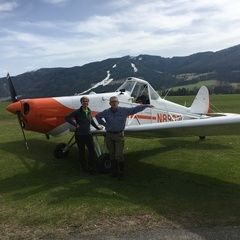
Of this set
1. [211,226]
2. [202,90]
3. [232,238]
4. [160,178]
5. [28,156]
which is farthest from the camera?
[202,90]

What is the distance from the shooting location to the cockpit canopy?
40.6 feet

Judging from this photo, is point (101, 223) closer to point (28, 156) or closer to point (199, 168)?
point (199, 168)

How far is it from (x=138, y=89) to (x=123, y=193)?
198 inches

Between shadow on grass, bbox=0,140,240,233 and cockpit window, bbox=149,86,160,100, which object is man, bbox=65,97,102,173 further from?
cockpit window, bbox=149,86,160,100

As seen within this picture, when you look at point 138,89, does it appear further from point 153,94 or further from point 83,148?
point 83,148

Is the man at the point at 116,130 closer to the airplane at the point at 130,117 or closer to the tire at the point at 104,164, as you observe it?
the tire at the point at 104,164

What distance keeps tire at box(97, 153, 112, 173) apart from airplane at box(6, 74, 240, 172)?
2 cm

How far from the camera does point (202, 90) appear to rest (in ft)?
53.1

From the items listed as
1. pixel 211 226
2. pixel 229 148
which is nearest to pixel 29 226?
pixel 211 226

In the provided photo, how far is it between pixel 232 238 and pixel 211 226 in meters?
0.53

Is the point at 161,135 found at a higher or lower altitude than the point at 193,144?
higher

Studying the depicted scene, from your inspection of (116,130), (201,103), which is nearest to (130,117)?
(116,130)

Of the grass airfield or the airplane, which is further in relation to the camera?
the airplane

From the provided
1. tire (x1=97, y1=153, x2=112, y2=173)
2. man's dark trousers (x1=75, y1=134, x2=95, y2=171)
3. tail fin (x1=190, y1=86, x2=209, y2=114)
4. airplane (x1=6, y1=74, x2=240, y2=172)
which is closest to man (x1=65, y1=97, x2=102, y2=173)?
man's dark trousers (x1=75, y1=134, x2=95, y2=171)
